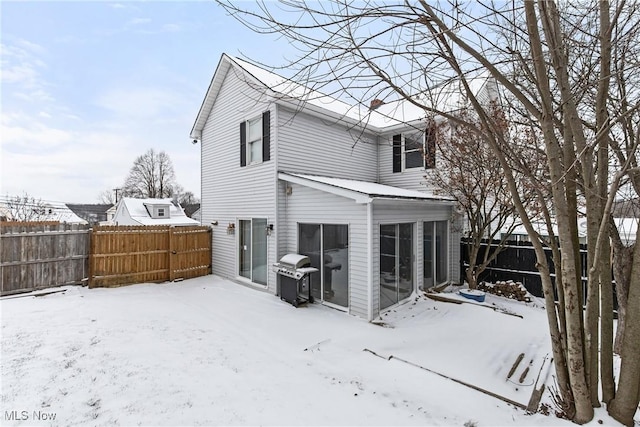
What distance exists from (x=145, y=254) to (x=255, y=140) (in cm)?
501

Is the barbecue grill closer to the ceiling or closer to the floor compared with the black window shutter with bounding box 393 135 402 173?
closer to the floor

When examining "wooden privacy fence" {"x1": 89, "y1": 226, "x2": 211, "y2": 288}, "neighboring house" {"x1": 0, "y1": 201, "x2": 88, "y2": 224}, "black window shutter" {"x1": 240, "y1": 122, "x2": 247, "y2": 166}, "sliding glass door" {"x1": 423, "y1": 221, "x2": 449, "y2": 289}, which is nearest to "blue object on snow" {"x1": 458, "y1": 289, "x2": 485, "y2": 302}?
"sliding glass door" {"x1": 423, "y1": 221, "x2": 449, "y2": 289}

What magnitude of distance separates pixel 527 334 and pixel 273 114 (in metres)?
7.82

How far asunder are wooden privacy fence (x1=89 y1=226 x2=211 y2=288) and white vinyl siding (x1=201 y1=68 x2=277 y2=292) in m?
0.70

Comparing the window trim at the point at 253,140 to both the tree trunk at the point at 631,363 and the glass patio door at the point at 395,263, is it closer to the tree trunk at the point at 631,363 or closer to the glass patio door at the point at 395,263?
the glass patio door at the point at 395,263

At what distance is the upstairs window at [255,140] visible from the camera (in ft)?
27.2

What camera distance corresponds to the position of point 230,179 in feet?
32.2

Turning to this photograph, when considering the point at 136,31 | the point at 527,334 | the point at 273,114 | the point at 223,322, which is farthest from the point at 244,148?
the point at 527,334

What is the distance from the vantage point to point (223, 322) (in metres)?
5.98

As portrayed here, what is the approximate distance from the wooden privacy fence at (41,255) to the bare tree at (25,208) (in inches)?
670

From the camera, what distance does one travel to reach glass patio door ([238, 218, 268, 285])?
8.59 m

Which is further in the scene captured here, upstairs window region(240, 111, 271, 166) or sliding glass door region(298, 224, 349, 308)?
upstairs window region(240, 111, 271, 166)
